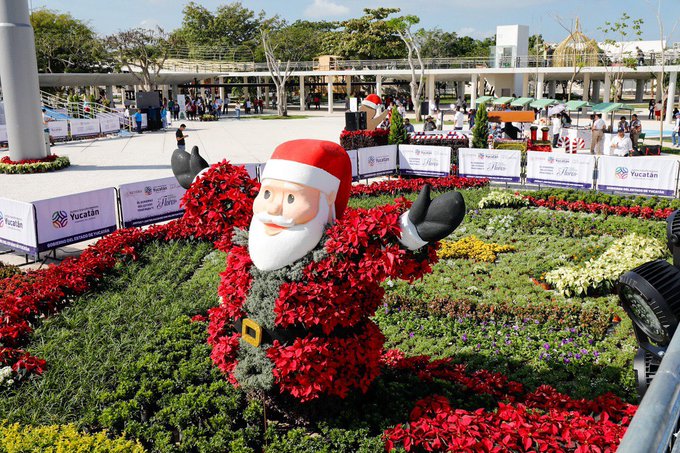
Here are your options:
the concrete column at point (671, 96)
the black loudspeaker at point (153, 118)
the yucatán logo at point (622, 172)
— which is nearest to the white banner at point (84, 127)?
the black loudspeaker at point (153, 118)

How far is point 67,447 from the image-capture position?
16.2ft

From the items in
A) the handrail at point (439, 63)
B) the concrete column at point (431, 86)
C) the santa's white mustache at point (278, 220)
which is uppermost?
the handrail at point (439, 63)

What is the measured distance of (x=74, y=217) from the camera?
1115cm

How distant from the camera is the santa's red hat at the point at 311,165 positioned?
5129mm

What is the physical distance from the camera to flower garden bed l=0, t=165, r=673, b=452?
5.10 metres

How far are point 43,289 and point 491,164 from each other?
37.7ft

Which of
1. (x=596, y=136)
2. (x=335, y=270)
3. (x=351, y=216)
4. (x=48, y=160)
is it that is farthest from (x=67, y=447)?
(x=596, y=136)

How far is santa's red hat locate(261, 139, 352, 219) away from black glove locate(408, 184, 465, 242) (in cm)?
91

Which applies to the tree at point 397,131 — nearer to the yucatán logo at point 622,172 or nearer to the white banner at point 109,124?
the yucatán logo at point 622,172

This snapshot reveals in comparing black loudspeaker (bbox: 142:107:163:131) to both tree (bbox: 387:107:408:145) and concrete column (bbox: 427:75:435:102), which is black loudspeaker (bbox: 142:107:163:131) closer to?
tree (bbox: 387:107:408:145)

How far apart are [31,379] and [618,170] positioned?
1284 centimetres

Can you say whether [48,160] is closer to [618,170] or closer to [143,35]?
[618,170]

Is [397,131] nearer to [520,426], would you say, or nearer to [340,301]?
[340,301]

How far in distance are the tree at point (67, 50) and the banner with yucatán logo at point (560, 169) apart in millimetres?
40805
